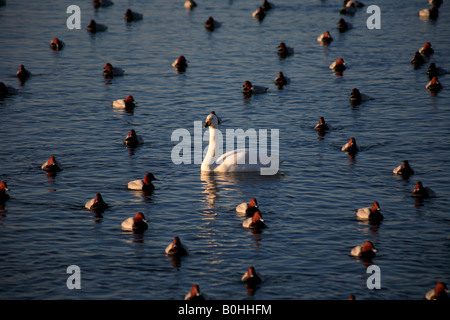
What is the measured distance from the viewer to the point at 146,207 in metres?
31.3

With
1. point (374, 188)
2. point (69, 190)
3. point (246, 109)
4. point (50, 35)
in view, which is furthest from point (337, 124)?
point (50, 35)

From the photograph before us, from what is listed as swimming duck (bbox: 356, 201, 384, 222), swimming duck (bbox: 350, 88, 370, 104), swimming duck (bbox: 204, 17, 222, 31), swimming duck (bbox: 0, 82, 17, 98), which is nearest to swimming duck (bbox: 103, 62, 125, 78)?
swimming duck (bbox: 0, 82, 17, 98)

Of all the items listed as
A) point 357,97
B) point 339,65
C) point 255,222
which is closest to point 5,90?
point 357,97

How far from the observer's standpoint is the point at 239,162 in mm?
34594

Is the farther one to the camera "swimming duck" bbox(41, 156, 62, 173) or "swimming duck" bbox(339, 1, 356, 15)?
"swimming duck" bbox(339, 1, 356, 15)

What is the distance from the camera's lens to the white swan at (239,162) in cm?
3450

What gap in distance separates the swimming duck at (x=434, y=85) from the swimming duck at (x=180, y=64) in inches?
627

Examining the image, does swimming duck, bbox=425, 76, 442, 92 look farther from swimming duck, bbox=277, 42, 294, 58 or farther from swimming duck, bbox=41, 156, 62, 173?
swimming duck, bbox=41, 156, 62, 173

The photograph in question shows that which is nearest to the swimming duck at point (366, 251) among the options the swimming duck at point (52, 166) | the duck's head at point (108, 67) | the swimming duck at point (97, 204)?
the swimming duck at point (97, 204)

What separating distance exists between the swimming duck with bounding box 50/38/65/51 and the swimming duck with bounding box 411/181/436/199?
33771mm

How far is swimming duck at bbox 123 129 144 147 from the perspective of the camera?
3831 cm

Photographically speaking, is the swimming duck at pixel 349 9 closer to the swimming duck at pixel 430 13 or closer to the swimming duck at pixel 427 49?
the swimming duck at pixel 430 13
